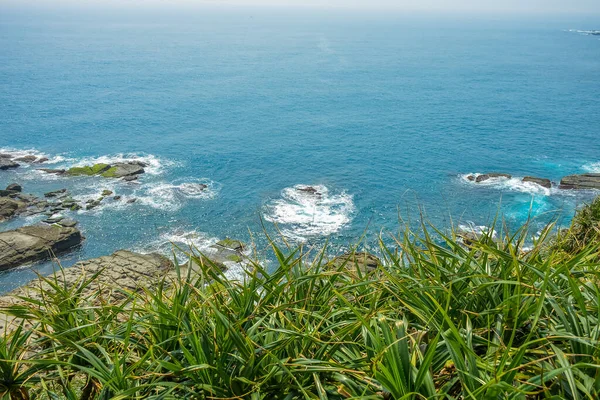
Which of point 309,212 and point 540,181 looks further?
point 540,181

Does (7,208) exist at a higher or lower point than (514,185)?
lower

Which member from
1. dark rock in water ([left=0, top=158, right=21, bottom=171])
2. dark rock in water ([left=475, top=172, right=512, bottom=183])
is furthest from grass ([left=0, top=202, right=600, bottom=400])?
dark rock in water ([left=0, top=158, right=21, bottom=171])

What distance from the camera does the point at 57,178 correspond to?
47844 mm

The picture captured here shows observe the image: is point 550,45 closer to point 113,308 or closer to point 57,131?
point 57,131

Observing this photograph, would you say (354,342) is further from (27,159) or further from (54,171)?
(27,159)

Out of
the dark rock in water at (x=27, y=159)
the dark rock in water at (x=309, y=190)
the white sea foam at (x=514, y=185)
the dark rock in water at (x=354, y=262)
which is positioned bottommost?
the dark rock in water at (x=27, y=159)

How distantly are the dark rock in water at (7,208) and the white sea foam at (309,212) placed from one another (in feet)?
70.9

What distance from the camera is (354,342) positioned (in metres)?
5.30

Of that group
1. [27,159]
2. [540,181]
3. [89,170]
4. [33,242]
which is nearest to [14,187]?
[89,170]

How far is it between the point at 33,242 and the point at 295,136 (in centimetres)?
3560

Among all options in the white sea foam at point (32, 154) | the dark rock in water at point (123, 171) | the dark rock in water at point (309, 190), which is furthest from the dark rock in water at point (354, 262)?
the white sea foam at point (32, 154)

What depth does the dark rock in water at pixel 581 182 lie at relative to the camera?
45656mm

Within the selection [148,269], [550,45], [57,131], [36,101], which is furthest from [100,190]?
[550,45]

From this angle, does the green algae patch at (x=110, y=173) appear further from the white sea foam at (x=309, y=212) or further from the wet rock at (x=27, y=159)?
the white sea foam at (x=309, y=212)
